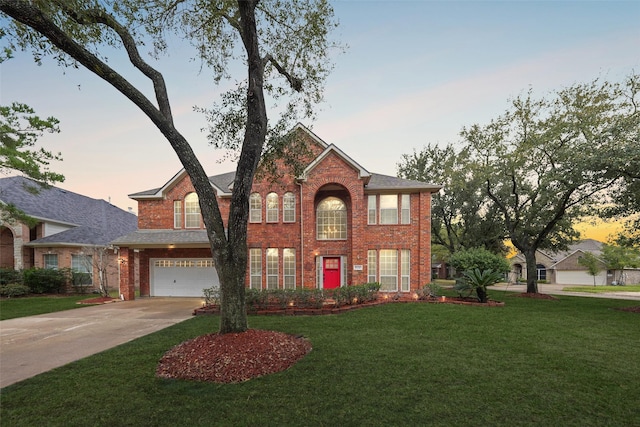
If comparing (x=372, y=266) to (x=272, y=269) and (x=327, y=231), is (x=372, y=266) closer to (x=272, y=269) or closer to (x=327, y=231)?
(x=327, y=231)

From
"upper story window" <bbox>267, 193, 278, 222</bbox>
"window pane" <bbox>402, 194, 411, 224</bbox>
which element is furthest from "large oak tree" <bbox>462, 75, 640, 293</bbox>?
"upper story window" <bbox>267, 193, 278, 222</bbox>

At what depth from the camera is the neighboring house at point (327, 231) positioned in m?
14.7

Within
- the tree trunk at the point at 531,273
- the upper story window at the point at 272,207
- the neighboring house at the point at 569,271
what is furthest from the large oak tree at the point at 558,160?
the neighboring house at the point at 569,271

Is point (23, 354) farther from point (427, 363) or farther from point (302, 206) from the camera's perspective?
point (302, 206)

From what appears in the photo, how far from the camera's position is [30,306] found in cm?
1423

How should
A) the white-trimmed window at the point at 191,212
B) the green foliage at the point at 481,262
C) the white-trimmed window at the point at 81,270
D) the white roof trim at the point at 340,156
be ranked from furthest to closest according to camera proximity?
the white-trimmed window at the point at 81,270 < the white-trimmed window at the point at 191,212 < the white roof trim at the point at 340,156 < the green foliage at the point at 481,262

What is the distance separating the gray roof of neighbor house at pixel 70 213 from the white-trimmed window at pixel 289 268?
15.0 meters

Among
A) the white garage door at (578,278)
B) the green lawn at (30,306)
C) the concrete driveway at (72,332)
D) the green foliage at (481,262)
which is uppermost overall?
the green foliage at (481,262)

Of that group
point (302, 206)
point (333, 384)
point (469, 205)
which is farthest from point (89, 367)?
point (469, 205)

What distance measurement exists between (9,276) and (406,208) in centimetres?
2511

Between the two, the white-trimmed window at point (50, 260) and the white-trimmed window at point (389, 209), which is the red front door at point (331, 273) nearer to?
the white-trimmed window at point (389, 209)

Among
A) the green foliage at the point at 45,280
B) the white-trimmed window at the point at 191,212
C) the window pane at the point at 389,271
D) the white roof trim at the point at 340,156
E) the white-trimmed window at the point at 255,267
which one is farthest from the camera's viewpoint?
the green foliage at the point at 45,280

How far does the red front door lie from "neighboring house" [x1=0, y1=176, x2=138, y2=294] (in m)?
13.5

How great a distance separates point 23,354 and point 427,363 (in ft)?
32.3
